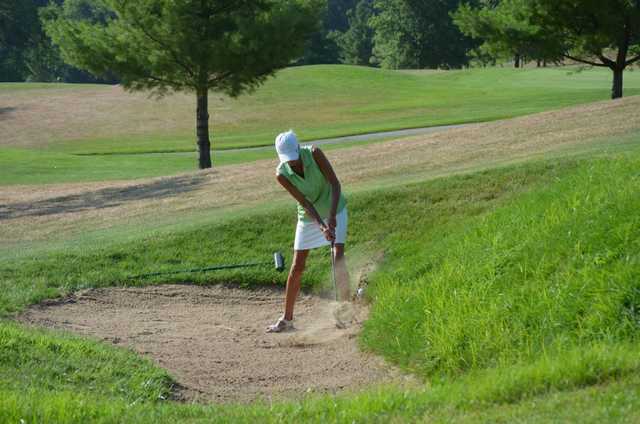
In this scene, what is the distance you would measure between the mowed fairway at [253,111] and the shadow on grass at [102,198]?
355 inches

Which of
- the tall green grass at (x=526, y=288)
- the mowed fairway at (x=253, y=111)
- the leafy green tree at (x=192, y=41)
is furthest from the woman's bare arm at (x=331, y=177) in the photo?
the mowed fairway at (x=253, y=111)

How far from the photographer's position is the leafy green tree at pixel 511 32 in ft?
93.4

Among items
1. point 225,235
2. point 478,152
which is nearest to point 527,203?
point 225,235

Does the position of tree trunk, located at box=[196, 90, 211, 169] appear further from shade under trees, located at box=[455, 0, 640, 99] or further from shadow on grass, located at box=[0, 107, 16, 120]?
shadow on grass, located at box=[0, 107, 16, 120]

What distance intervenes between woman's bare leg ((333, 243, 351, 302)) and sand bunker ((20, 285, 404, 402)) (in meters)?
0.21

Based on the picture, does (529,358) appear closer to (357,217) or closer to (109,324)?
(109,324)

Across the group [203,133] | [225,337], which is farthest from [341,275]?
[203,133]

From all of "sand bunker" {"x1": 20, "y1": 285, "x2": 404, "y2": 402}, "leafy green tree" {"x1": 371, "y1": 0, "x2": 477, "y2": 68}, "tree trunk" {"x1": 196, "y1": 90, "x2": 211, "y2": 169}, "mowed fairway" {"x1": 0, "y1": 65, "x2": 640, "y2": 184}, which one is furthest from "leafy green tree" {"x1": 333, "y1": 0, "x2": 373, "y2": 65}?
"sand bunker" {"x1": 20, "y1": 285, "x2": 404, "y2": 402}

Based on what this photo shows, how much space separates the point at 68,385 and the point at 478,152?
11449 millimetres

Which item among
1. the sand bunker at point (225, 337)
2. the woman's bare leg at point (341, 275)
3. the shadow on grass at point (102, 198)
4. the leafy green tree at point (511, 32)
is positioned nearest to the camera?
the sand bunker at point (225, 337)

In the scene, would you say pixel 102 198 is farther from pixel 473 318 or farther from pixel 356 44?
pixel 356 44

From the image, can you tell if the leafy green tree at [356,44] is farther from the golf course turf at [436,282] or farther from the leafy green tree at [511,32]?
the golf course turf at [436,282]

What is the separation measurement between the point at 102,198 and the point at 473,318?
44.5 ft

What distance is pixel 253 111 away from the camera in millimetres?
49906
